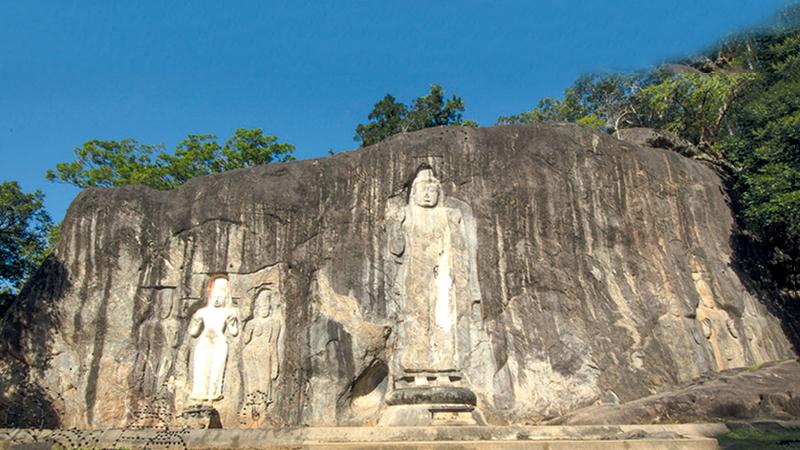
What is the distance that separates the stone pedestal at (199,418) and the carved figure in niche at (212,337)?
2.36 ft

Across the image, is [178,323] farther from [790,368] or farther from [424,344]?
[790,368]

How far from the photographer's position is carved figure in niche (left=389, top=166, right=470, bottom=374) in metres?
13.5

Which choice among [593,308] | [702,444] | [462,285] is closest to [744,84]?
[593,308]

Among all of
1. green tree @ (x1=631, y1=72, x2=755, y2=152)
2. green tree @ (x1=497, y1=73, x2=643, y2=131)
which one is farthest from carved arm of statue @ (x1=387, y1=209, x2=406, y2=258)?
green tree @ (x1=497, y1=73, x2=643, y2=131)

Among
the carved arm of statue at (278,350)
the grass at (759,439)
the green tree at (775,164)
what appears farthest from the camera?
the green tree at (775,164)

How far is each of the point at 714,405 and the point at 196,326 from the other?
9.31m

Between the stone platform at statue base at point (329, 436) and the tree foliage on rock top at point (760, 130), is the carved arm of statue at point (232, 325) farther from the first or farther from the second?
the tree foliage on rock top at point (760, 130)

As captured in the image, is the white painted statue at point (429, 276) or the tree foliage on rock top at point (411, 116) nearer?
the white painted statue at point (429, 276)

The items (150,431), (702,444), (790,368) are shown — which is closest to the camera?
(702,444)

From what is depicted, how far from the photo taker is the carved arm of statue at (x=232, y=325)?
1401cm

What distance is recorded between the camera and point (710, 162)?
56.6 feet

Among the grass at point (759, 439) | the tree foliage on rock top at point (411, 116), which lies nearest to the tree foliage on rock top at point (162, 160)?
the tree foliage on rock top at point (411, 116)

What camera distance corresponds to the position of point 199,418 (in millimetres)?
12414

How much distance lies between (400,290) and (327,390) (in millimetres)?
2379
